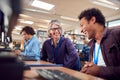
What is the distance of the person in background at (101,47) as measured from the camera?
4.09 ft

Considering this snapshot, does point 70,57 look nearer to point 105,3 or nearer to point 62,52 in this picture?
point 62,52

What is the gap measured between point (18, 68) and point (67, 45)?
186 cm

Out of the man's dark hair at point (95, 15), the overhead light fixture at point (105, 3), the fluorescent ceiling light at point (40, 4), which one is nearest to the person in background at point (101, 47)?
the man's dark hair at point (95, 15)

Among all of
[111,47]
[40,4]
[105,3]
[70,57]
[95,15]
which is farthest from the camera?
[40,4]

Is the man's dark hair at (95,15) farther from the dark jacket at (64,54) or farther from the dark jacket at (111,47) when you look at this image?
the dark jacket at (64,54)

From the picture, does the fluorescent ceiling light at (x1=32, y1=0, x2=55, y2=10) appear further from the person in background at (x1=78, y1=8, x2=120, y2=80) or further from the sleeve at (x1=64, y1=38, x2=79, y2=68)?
the person in background at (x1=78, y1=8, x2=120, y2=80)

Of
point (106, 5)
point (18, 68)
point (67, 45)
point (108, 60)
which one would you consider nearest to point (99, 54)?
point (108, 60)

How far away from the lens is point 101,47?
4.88ft

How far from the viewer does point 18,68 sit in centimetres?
34

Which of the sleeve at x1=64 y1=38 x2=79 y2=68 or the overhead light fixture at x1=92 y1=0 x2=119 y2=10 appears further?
the overhead light fixture at x1=92 y1=0 x2=119 y2=10

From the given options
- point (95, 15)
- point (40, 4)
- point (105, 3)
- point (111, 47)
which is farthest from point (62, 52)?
point (40, 4)

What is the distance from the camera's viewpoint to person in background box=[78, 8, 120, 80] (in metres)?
1.25

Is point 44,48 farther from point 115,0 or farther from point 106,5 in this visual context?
point 106,5

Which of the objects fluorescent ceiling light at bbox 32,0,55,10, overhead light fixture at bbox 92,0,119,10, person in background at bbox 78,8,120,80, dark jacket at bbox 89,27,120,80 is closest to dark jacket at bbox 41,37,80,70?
person in background at bbox 78,8,120,80
